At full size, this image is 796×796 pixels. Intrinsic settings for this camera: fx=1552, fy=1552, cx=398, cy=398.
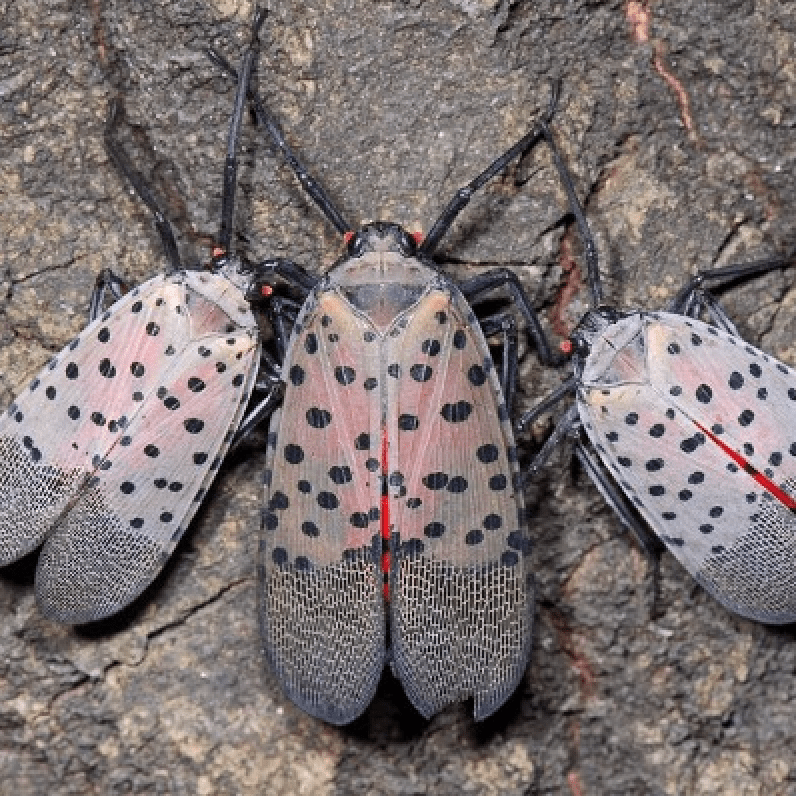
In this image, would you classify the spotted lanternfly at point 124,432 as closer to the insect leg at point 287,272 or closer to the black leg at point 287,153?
the insect leg at point 287,272

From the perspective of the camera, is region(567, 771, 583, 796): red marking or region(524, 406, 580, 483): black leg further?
region(567, 771, 583, 796): red marking

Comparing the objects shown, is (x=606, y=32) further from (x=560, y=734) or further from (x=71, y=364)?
(x=560, y=734)

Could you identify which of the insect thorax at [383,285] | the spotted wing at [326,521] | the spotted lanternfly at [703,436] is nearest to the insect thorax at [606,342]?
the spotted lanternfly at [703,436]

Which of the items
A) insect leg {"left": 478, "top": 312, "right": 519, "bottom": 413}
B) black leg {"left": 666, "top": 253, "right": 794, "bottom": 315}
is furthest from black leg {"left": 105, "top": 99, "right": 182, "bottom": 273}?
black leg {"left": 666, "top": 253, "right": 794, "bottom": 315}

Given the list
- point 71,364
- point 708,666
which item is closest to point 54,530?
point 71,364

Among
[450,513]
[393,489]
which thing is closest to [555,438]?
[450,513]

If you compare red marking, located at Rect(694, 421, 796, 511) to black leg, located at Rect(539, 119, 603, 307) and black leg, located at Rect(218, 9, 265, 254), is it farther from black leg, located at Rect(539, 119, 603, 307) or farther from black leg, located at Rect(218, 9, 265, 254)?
black leg, located at Rect(218, 9, 265, 254)
